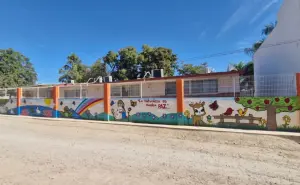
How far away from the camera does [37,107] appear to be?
18.9 meters

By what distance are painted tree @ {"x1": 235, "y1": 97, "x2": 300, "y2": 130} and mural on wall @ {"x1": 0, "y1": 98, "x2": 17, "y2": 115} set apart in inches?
778

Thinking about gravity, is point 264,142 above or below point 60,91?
below

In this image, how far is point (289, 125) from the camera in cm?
940

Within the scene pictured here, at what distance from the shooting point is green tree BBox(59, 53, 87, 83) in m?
41.0

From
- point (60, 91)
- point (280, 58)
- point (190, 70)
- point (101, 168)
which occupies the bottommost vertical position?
point (101, 168)

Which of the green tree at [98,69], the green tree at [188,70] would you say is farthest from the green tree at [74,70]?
the green tree at [188,70]

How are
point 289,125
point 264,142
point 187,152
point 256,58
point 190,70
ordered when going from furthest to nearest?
point 190,70, point 256,58, point 289,125, point 264,142, point 187,152

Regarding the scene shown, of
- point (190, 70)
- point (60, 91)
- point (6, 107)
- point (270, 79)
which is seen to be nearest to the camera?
point (270, 79)

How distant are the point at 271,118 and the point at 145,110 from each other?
21.1 feet

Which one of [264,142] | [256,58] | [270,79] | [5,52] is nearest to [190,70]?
[256,58]

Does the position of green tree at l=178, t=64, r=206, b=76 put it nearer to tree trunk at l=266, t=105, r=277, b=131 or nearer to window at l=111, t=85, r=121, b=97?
window at l=111, t=85, r=121, b=97

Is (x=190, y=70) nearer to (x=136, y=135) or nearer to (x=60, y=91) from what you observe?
(x=60, y=91)

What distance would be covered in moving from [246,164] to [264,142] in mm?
2900

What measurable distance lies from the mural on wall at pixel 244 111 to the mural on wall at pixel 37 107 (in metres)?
11.4
